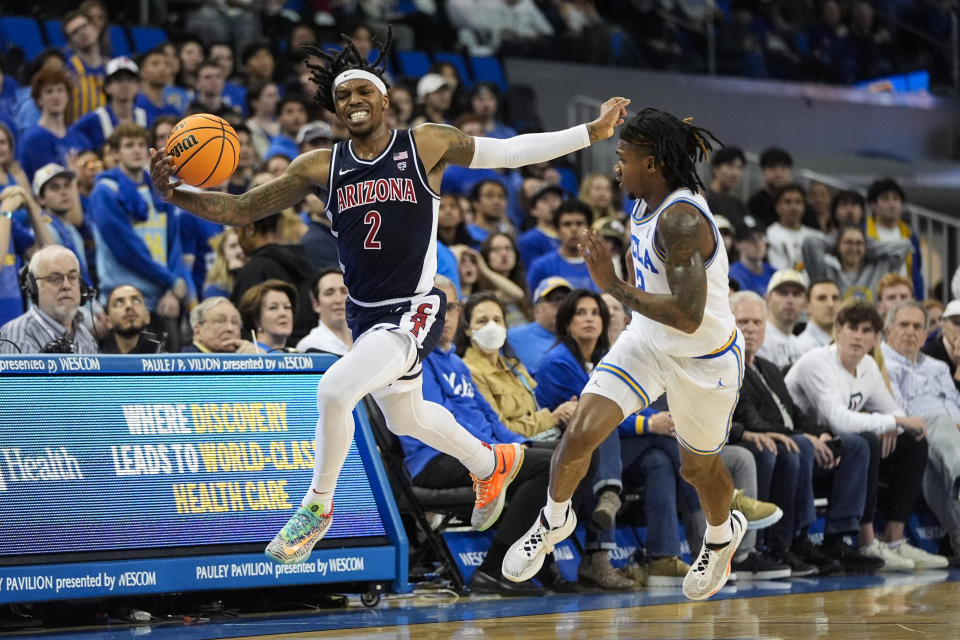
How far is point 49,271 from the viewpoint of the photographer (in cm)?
762

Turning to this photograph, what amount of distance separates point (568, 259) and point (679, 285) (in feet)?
16.2

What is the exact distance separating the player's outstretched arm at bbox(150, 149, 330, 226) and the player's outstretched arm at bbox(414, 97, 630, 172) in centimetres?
51

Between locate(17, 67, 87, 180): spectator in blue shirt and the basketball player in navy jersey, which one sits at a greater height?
locate(17, 67, 87, 180): spectator in blue shirt

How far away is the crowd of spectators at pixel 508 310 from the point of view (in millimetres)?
8344

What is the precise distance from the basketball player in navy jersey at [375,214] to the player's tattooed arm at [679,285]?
27.2 inches

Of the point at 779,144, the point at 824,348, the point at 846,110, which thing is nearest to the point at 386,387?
the point at 824,348

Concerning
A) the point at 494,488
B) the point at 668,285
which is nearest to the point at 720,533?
the point at 494,488

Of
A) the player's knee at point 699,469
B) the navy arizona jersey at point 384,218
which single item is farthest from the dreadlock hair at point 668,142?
the player's knee at point 699,469

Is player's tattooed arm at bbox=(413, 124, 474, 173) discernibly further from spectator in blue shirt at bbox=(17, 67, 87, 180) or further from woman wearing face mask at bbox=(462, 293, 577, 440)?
spectator in blue shirt at bbox=(17, 67, 87, 180)

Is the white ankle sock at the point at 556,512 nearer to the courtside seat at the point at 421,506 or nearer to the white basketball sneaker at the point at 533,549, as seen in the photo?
the white basketball sneaker at the point at 533,549

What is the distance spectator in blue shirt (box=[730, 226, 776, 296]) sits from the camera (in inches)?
466

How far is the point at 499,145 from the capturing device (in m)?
6.44

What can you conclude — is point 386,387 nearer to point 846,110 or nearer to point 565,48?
point 565,48

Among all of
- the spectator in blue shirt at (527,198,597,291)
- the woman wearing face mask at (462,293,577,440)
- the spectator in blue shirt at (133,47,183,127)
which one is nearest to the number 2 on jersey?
the woman wearing face mask at (462,293,577,440)
